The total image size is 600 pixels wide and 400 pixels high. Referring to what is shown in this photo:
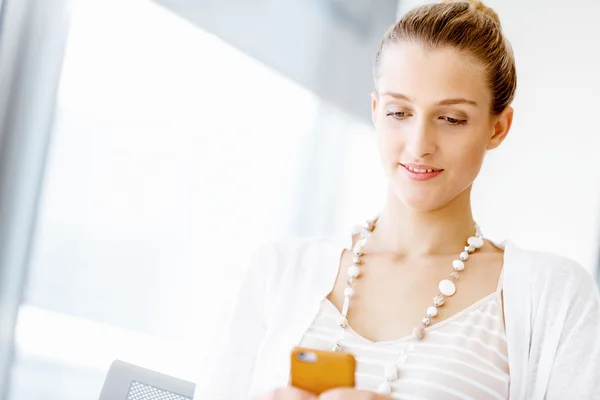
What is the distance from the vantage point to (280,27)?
2.30 m

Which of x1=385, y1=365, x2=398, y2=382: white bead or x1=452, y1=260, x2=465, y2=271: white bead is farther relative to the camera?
x1=452, y1=260, x2=465, y2=271: white bead

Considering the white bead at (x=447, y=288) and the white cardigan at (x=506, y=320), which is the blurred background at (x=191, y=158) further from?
the white bead at (x=447, y=288)

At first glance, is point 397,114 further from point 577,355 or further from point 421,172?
point 577,355

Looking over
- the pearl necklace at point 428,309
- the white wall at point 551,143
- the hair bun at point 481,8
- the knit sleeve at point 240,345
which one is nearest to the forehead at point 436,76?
the hair bun at point 481,8

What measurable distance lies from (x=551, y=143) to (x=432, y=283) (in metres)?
1.80

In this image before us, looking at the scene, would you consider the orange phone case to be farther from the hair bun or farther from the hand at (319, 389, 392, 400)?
the hair bun

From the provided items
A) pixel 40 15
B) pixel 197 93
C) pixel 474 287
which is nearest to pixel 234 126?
pixel 197 93

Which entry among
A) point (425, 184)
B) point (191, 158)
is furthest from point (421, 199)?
point (191, 158)

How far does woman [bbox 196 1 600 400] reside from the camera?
1.04 metres

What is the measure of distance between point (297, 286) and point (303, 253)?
0.20ft

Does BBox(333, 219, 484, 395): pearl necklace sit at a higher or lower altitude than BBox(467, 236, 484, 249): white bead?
lower

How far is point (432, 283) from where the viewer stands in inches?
45.2

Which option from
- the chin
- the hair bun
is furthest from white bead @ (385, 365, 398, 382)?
the hair bun

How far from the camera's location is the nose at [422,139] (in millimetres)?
1070
